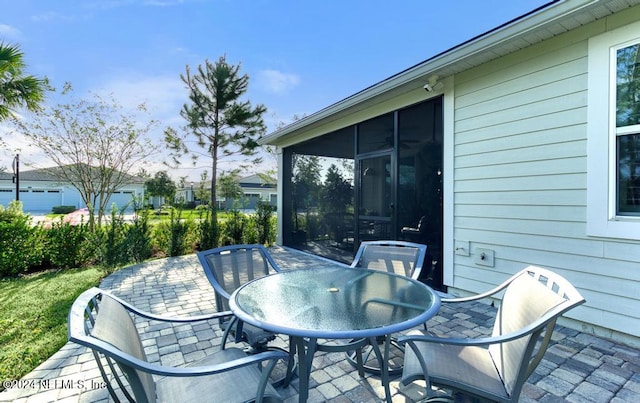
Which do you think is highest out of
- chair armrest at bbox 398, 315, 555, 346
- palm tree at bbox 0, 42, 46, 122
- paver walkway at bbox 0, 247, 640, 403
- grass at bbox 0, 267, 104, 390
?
palm tree at bbox 0, 42, 46, 122

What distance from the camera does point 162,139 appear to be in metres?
11.0

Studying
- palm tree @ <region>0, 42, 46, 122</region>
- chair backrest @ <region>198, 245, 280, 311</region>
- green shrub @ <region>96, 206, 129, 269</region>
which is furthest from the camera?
palm tree @ <region>0, 42, 46, 122</region>

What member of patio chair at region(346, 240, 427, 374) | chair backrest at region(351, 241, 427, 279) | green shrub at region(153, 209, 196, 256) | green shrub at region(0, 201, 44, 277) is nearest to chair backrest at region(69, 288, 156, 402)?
patio chair at region(346, 240, 427, 374)

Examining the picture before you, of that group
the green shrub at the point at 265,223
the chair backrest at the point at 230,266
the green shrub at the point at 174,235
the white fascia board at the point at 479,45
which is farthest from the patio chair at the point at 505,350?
the green shrub at the point at 265,223

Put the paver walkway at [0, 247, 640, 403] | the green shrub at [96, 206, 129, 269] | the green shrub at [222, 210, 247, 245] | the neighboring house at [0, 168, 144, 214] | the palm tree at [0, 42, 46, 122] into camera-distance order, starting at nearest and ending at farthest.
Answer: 1. the paver walkway at [0, 247, 640, 403]
2. the green shrub at [96, 206, 129, 269]
3. the palm tree at [0, 42, 46, 122]
4. the green shrub at [222, 210, 247, 245]
5. the neighboring house at [0, 168, 144, 214]

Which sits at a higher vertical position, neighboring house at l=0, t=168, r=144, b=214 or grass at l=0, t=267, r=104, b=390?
neighboring house at l=0, t=168, r=144, b=214

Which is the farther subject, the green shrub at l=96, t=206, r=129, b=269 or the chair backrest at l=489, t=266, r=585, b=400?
the green shrub at l=96, t=206, r=129, b=269

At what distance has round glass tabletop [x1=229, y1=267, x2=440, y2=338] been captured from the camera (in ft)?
4.65

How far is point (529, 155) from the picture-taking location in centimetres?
320

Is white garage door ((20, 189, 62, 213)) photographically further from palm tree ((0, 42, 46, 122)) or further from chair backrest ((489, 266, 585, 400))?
chair backrest ((489, 266, 585, 400))

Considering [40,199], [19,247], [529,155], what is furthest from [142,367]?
[40,199]

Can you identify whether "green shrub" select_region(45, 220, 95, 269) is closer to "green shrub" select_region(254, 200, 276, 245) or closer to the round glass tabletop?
"green shrub" select_region(254, 200, 276, 245)

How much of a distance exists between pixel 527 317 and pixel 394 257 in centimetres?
143

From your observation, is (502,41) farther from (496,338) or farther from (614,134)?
(496,338)
